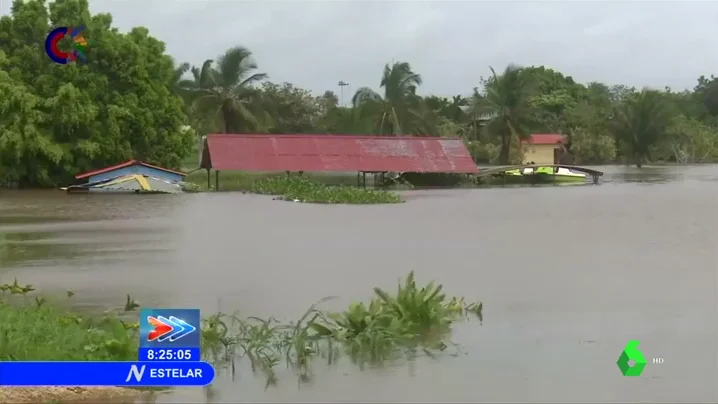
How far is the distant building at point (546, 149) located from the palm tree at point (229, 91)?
675 inches

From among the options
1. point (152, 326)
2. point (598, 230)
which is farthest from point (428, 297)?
point (598, 230)

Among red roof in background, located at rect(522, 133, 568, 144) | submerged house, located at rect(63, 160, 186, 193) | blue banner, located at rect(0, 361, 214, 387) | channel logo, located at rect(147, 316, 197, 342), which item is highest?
red roof in background, located at rect(522, 133, 568, 144)

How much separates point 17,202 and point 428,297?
1997cm

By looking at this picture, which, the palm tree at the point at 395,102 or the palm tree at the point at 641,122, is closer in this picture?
the palm tree at the point at 395,102

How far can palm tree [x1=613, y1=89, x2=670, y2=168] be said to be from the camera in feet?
162

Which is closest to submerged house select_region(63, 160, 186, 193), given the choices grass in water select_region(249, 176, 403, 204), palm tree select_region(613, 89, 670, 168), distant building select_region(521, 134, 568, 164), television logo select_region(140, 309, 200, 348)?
grass in water select_region(249, 176, 403, 204)

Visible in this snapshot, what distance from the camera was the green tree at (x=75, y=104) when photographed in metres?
29.2

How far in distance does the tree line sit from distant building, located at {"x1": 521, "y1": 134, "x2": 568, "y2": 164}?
1.62m

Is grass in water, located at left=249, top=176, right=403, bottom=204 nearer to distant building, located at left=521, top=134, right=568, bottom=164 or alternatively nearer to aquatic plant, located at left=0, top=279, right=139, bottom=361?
aquatic plant, located at left=0, top=279, right=139, bottom=361

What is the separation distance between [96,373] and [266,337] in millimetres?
2322

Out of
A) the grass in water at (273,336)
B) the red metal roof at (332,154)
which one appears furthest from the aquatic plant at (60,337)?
the red metal roof at (332,154)

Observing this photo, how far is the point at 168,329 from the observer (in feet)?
15.4

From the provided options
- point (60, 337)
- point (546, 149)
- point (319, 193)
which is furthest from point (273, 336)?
point (546, 149)

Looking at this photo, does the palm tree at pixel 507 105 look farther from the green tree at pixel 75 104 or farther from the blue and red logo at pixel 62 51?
the blue and red logo at pixel 62 51
